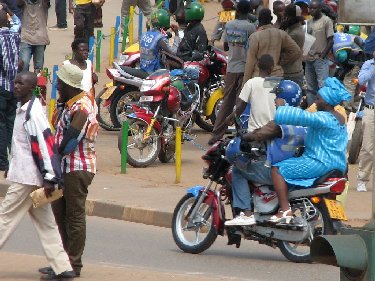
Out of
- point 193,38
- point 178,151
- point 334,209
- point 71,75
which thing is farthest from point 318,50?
point 71,75

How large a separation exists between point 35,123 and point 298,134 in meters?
2.81

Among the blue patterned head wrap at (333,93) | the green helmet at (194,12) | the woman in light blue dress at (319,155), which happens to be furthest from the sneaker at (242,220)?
the green helmet at (194,12)

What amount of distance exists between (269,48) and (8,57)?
11.5 ft

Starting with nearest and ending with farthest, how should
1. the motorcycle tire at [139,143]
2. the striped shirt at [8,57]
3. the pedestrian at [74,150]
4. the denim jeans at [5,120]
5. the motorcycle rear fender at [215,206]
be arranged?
the pedestrian at [74,150], the motorcycle rear fender at [215,206], the striped shirt at [8,57], the denim jeans at [5,120], the motorcycle tire at [139,143]

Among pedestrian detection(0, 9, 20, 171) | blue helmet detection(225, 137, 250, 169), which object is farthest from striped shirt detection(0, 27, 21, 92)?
blue helmet detection(225, 137, 250, 169)

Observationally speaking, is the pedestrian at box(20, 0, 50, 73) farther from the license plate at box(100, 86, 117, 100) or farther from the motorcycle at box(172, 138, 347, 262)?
the motorcycle at box(172, 138, 347, 262)

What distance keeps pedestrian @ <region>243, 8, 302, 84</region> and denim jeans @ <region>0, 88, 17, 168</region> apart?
311 centimetres

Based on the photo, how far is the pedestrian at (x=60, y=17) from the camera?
2613cm

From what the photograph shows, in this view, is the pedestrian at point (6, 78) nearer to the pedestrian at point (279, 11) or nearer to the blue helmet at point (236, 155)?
the pedestrian at point (279, 11)

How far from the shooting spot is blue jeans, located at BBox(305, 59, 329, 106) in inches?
752

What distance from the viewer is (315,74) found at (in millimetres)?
19359

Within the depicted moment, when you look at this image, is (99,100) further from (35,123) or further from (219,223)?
(35,123)

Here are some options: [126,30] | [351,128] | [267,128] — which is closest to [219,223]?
[267,128]

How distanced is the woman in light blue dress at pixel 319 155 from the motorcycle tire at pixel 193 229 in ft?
2.52
